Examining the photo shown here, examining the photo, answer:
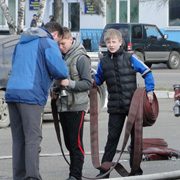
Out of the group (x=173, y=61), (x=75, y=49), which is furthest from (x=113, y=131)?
(x=173, y=61)

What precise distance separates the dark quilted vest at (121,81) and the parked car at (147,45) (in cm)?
1972

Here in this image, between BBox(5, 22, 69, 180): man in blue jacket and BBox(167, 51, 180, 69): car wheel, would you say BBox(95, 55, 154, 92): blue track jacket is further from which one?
BBox(167, 51, 180, 69): car wheel

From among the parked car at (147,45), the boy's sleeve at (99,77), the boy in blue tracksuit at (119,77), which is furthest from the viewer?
the parked car at (147,45)

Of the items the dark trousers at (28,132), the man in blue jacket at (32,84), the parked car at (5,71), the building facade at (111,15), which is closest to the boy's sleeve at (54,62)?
the man in blue jacket at (32,84)

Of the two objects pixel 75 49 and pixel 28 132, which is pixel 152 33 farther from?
pixel 28 132

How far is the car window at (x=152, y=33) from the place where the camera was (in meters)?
27.6

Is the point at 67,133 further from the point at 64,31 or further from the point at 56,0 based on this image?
the point at 56,0

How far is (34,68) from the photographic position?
20.0ft

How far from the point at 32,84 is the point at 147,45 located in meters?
21.4

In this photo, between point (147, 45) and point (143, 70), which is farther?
point (147, 45)

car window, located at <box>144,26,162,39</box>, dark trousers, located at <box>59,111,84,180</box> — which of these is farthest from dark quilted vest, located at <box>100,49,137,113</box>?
car window, located at <box>144,26,162,39</box>

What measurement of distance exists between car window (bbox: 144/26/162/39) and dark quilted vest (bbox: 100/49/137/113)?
2074 cm

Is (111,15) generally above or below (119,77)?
above

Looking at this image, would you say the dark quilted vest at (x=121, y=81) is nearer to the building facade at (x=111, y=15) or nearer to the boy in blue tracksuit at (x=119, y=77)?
the boy in blue tracksuit at (x=119, y=77)
